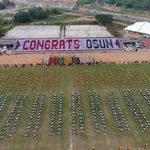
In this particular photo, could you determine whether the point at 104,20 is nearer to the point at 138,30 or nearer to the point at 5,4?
the point at 138,30

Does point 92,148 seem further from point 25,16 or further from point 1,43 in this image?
point 25,16

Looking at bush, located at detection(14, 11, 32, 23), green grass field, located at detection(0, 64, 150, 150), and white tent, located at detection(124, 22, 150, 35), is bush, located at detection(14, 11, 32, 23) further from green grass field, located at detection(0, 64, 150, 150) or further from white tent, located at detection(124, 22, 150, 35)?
green grass field, located at detection(0, 64, 150, 150)

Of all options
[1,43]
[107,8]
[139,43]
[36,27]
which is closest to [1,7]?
[107,8]

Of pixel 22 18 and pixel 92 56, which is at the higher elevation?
pixel 22 18

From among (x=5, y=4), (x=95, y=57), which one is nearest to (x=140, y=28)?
(x=95, y=57)

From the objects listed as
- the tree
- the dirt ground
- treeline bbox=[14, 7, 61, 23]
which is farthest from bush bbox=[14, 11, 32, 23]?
the dirt ground

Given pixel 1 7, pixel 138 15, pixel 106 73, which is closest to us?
pixel 106 73
